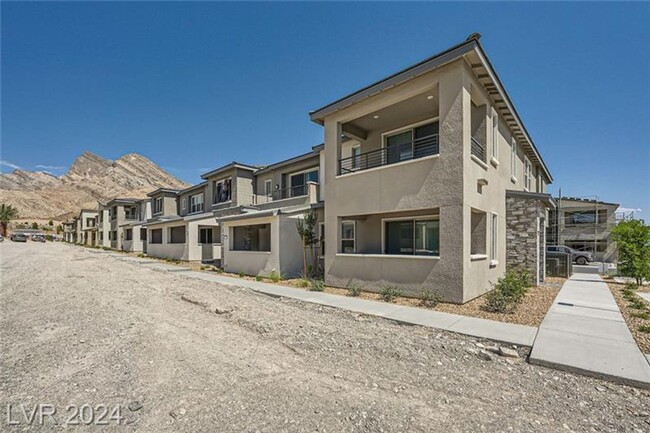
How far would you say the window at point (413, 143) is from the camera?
11867mm

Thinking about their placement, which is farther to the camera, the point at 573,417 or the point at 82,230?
the point at 82,230

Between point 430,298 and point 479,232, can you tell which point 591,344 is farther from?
point 479,232

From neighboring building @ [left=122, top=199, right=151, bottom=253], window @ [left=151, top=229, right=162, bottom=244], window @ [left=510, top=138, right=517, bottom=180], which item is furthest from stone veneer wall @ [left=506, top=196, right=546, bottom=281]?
neighboring building @ [left=122, top=199, right=151, bottom=253]

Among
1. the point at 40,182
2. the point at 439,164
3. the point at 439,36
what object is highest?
the point at 40,182

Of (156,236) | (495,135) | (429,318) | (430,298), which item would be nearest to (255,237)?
(156,236)

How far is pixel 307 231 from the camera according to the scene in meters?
14.7

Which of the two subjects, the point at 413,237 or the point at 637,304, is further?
the point at 413,237

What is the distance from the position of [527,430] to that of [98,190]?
17325 cm

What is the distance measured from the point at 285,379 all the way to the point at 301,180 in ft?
57.1

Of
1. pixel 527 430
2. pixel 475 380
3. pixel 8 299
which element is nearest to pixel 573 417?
pixel 527 430

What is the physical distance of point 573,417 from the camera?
3570mm

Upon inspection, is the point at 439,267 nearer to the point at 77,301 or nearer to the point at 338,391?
the point at 338,391

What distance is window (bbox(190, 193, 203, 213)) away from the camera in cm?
3042

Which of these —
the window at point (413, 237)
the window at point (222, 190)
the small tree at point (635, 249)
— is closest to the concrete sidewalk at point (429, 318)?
the window at point (413, 237)
